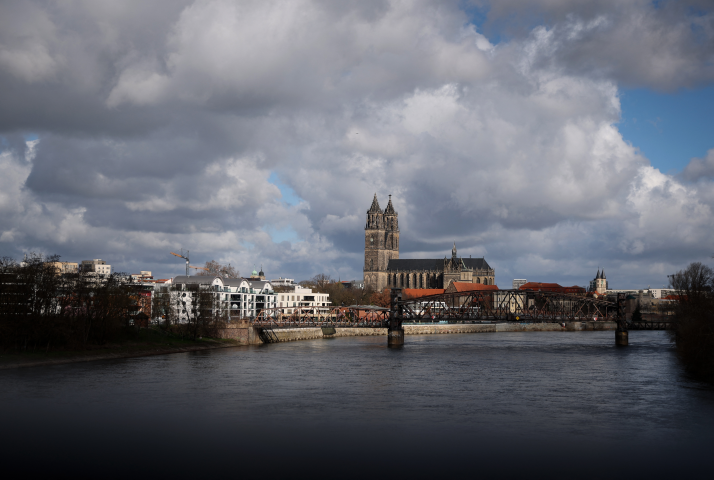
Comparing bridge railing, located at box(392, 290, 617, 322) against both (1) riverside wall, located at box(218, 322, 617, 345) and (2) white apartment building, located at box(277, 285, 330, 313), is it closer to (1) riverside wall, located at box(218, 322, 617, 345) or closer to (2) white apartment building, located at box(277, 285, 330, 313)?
(1) riverside wall, located at box(218, 322, 617, 345)

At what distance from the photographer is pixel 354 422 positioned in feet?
96.7

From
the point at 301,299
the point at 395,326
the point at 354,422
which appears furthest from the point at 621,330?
the point at 354,422

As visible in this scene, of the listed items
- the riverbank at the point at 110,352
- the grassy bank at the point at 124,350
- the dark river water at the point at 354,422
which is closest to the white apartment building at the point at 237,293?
the grassy bank at the point at 124,350

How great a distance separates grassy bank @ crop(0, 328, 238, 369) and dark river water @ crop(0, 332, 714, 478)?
285 cm

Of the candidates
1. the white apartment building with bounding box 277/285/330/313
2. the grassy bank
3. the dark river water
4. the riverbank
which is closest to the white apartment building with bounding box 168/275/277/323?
the white apartment building with bounding box 277/285/330/313

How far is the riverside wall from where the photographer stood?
8350 cm

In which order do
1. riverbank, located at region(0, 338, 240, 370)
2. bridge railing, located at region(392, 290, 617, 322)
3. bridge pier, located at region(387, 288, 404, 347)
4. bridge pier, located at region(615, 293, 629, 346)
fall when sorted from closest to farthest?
riverbank, located at region(0, 338, 240, 370)
bridge pier, located at region(387, 288, 404, 347)
bridge pier, located at region(615, 293, 629, 346)
bridge railing, located at region(392, 290, 617, 322)

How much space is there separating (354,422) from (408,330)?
9652 cm

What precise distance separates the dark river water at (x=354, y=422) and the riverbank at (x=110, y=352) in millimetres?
2617

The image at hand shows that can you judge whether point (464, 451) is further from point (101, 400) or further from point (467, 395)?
point (101, 400)

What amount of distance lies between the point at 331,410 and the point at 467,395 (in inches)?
373

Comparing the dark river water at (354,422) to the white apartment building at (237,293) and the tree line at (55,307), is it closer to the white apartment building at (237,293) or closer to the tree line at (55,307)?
the tree line at (55,307)

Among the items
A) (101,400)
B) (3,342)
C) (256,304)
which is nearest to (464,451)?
(101,400)

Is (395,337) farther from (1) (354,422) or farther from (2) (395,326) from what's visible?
(1) (354,422)
